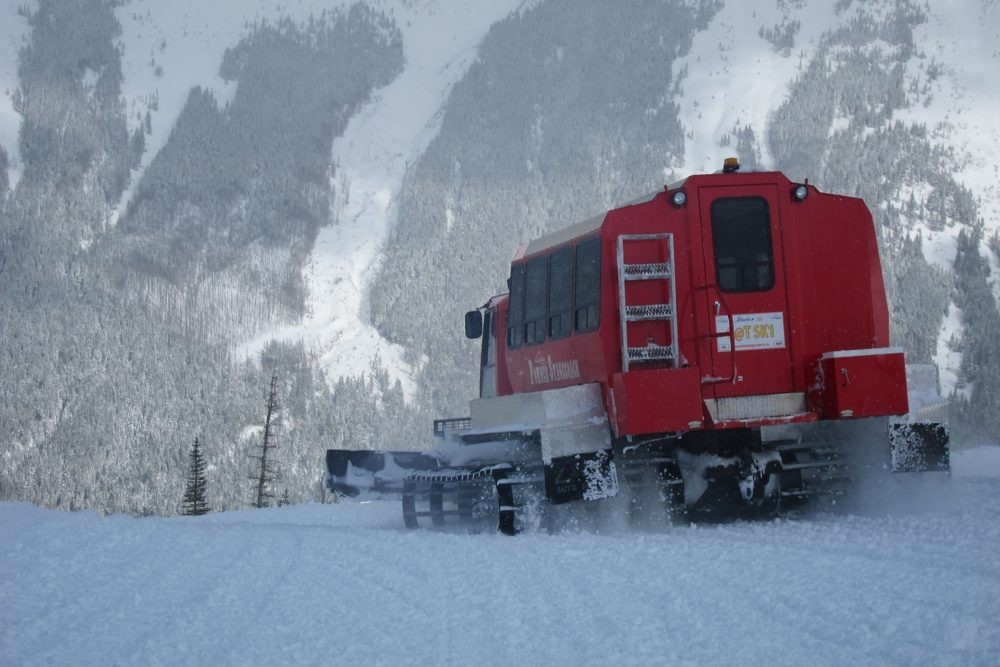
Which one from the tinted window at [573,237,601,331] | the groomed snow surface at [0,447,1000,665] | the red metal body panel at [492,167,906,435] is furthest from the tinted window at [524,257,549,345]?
the groomed snow surface at [0,447,1000,665]

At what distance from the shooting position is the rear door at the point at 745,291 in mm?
8695

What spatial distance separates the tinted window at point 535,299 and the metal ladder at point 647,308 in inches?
60.0

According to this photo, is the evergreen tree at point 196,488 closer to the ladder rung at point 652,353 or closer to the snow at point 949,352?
the ladder rung at point 652,353

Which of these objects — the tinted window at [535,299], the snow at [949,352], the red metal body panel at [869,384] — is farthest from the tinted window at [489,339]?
the snow at [949,352]

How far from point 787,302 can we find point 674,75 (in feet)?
652

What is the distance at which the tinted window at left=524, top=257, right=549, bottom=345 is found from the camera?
399 inches

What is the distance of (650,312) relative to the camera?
8.62 meters

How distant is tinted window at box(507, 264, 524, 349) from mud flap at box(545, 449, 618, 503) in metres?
2.79

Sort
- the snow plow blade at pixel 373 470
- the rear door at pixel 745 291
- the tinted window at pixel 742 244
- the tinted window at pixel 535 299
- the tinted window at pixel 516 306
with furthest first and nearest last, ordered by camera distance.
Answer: the snow plow blade at pixel 373 470
the tinted window at pixel 516 306
the tinted window at pixel 535 299
the tinted window at pixel 742 244
the rear door at pixel 745 291

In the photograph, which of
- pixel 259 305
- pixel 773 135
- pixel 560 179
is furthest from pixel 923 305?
pixel 259 305

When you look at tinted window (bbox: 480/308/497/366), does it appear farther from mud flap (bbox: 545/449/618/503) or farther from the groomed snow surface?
the groomed snow surface

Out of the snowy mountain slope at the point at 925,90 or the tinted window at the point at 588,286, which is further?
the snowy mountain slope at the point at 925,90

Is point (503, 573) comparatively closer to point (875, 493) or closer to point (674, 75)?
point (875, 493)

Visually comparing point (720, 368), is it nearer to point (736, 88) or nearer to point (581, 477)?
point (581, 477)
